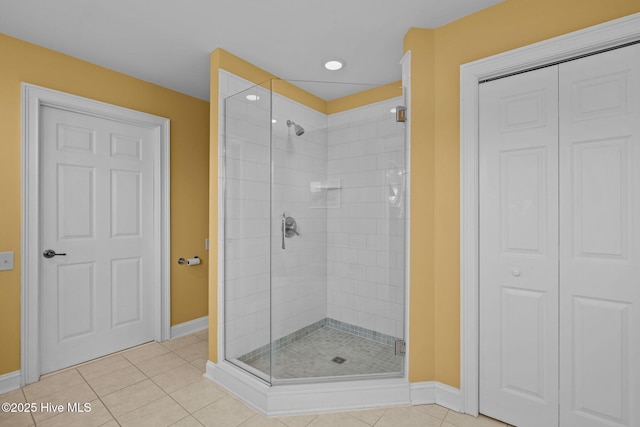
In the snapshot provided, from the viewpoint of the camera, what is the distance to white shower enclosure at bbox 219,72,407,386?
2.19 m

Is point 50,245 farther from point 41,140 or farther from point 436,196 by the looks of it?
point 436,196

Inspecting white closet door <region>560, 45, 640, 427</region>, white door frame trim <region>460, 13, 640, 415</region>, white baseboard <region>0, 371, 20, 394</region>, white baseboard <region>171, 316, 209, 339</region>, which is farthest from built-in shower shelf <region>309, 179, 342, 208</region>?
white baseboard <region>0, 371, 20, 394</region>

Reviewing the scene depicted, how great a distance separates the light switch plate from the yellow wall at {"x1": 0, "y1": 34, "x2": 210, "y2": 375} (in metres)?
0.03

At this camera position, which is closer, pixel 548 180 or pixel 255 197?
pixel 548 180

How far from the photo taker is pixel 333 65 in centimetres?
254

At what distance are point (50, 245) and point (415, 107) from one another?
9.41 ft

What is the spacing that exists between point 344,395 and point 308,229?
3.71 ft

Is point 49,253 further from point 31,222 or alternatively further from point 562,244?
point 562,244

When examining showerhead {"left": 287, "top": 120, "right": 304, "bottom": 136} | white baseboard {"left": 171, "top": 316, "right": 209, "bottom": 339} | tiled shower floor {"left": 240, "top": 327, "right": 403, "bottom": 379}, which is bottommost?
white baseboard {"left": 171, "top": 316, "right": 209, "bottom": 339}

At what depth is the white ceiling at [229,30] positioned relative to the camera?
5.88ft

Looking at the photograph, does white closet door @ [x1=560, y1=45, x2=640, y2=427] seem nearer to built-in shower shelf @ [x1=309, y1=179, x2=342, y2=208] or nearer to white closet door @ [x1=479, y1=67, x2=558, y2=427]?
white closet door @ [x1=479, y1=67, x2=558, y2=427]

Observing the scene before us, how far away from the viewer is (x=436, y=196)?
195 cm

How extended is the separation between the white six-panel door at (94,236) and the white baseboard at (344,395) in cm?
151

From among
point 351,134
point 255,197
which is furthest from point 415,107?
point 255,197
